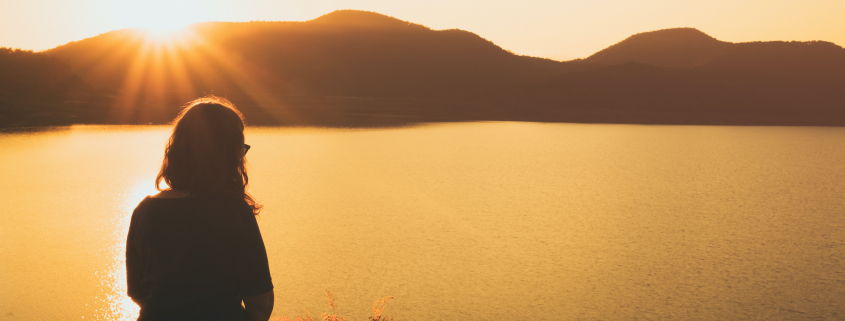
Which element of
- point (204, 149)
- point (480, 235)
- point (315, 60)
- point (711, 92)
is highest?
point (315, 60)

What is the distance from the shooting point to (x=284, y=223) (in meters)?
8.59

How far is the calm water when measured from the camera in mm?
5512

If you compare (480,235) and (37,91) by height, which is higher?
(37,91)

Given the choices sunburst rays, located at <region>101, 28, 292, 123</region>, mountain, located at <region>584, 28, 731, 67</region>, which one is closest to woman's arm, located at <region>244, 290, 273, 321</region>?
sunburst rays, located at <region>101, 28, 292, 123</region>

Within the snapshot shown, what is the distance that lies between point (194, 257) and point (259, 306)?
0.77 ft

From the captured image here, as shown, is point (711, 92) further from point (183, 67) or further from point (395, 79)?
point (183, 67)

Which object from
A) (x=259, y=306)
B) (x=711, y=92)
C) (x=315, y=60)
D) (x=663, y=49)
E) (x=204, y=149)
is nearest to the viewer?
(x=204, y=149)

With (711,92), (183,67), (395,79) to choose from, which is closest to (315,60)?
(395,79)

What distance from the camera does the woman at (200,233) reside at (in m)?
1.65

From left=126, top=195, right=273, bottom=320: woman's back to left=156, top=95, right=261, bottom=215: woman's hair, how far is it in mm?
49

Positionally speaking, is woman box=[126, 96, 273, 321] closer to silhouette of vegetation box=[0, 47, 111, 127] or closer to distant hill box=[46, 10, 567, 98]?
silhouette of vegetation box=[0, 47, 111, 127]

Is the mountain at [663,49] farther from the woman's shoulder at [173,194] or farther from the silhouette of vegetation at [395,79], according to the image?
the woman's shoulder at [173,194]

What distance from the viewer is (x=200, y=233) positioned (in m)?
1.69

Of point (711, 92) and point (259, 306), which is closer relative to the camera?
point (259, 306)
